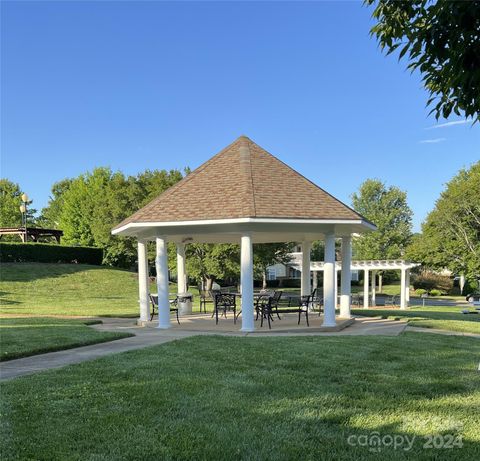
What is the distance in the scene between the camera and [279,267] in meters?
62.3

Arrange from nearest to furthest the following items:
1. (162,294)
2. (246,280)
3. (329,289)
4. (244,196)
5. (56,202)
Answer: (246,280) < (244,196) < (329,289) < (162,294) < (56,202)

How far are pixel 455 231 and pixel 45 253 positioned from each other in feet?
113

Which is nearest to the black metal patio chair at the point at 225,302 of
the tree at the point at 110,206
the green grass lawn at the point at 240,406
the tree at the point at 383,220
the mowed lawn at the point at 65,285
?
the green grass lawn at the point at 240,406

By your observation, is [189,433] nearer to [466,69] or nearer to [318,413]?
[318,413]

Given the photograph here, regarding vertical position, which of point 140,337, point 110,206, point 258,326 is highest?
point 110,206

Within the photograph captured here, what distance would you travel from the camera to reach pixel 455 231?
124ft

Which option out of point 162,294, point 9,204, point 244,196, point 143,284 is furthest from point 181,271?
point 9,204

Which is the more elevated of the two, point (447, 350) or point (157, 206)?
point (157, 206)

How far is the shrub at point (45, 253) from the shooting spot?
35.2 meters

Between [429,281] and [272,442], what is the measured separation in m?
50.3

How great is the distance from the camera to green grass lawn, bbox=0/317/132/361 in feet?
28.3

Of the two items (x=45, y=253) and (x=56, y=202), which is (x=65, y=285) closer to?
(x=45, y=253)

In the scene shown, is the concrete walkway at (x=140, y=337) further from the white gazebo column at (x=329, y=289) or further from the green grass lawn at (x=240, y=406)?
the green grass lawn at (x=240, y=406)

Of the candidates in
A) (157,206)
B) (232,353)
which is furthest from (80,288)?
(232,353)
